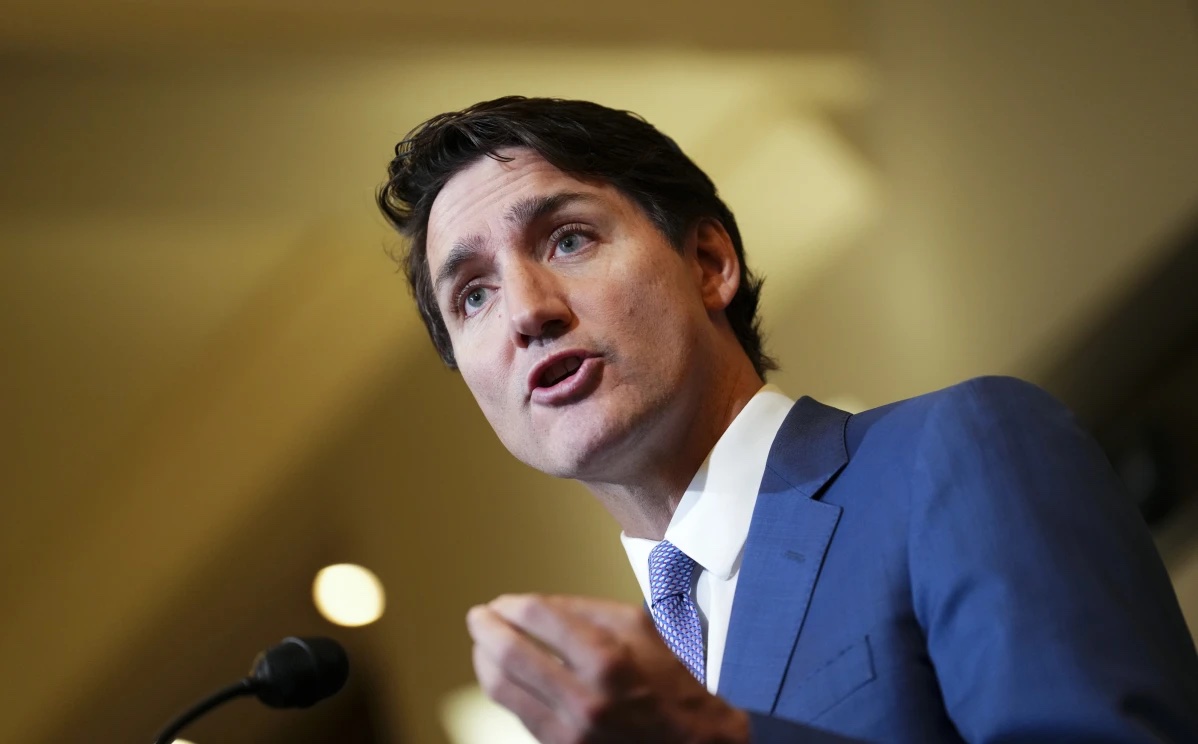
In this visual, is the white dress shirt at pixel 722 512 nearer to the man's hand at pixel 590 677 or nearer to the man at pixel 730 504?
the man at pixel 730 504

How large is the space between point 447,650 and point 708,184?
1.23 m

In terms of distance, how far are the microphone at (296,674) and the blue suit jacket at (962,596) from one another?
365mm

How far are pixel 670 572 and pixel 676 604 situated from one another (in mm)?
35

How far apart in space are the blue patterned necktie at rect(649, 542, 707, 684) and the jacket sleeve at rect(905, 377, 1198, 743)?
0.32 m

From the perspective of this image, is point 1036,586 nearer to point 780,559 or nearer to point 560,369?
point 780,559

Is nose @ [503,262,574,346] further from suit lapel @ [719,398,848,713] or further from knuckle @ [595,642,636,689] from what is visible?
knuckle @ [595,642,636,689]

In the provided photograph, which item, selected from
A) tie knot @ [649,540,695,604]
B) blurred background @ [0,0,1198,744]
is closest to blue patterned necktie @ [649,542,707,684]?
tie knot @ [649,540,695,604]

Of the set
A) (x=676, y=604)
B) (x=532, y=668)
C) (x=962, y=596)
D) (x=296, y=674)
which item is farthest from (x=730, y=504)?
(x=532, y=668)

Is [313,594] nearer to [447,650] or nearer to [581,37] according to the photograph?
[447,650]

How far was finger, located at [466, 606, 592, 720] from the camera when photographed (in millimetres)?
657

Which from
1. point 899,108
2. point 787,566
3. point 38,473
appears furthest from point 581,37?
point 787,566

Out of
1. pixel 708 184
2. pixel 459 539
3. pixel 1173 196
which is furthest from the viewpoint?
pixel 459 539

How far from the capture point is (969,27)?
244 cm

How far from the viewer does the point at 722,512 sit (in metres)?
1.21
